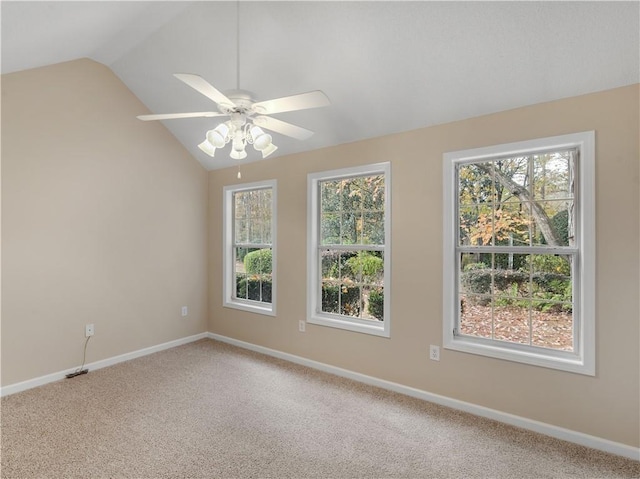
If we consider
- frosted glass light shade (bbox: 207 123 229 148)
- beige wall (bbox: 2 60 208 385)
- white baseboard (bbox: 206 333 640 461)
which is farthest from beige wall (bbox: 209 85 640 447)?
frosted glass light shade (bbox: 207 123 229 148)

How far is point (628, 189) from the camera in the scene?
211 cm

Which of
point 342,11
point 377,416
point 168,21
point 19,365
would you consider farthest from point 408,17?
point 19,365

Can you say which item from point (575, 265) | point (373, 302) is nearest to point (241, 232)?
point (373, 302)

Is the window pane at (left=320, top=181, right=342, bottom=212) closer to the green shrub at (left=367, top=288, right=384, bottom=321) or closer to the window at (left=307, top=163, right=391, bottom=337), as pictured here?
the window at (left=307, top=163, right=391, bottom=337)

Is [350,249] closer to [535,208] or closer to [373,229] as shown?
[373,229]

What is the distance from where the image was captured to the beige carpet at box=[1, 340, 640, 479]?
6.55 feet

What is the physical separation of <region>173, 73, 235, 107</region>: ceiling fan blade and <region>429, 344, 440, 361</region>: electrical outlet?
236 centimetres

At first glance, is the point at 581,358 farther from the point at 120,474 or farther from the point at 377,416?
the point at 120,474

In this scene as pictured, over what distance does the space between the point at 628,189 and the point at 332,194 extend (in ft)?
7.51

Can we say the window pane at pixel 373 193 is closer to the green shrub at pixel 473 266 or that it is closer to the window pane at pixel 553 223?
the green shrub at pixel 473 266

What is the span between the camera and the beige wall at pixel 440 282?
6.97 feet

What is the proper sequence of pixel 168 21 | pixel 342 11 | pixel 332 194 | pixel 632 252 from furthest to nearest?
pixel 332 194 → pixel 168 21 → pixel 342 11 → pixel 632 252

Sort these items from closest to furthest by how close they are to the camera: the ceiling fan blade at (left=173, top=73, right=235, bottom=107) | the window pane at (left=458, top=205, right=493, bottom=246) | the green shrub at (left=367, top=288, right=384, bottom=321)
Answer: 1. the ceiling fan blade at (left=173, top=73, right=235, bottom=107)
2. the window pane at (left=458, top=205, right=493, bottom=246)
3. the green shrub at (left=367, top=288, right=384, bottom=321)

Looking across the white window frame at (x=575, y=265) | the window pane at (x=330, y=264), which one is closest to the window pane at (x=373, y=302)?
the window pane at (x=330, y=264)
